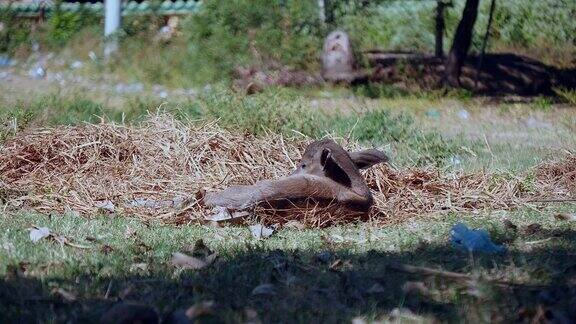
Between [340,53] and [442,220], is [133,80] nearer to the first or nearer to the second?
[340,53]

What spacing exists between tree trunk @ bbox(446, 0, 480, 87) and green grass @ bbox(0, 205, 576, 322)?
8339mm

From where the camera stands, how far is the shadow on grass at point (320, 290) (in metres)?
4.09

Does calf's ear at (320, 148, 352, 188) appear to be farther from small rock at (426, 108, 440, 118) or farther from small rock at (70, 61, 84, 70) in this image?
small rock at (70, 61, 84, 70)

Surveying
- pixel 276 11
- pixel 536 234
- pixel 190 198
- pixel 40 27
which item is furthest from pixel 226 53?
pixel 536 234

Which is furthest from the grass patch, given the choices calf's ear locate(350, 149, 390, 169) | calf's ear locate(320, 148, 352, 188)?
calf's ear locate(320, 148, 352, 188)

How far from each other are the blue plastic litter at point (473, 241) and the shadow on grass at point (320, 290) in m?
0.27

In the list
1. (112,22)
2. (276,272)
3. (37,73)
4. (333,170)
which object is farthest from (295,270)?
(112,22)

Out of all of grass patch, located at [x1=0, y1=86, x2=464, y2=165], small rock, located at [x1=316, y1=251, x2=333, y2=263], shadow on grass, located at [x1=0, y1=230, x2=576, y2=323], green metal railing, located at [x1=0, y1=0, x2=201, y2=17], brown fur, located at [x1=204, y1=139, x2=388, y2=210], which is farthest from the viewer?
green metal railing, located at [x1=0, y1=0, x2=201, y2=17]

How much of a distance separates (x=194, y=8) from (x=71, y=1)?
154 inches

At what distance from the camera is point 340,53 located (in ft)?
48.6

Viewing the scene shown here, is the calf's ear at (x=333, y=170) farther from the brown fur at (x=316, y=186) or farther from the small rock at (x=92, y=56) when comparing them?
the small rock at (x=92, y=56)

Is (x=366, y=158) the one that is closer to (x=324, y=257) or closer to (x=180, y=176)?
(x=180, y=176)

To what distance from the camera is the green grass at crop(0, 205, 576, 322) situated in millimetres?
4180

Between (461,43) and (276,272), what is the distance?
A: 1000 cm
